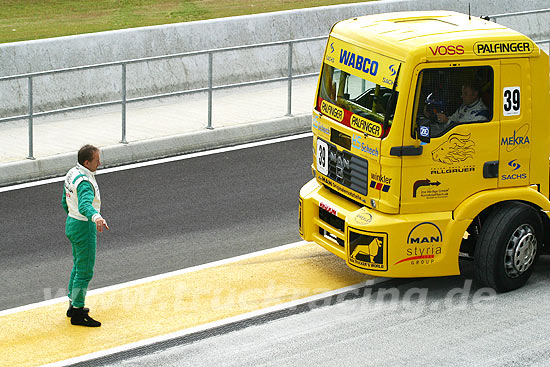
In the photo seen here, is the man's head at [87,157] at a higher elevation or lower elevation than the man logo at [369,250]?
higher

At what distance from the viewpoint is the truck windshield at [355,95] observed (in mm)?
9773

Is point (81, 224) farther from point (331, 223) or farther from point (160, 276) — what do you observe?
point (331, 223)

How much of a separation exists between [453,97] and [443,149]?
49cm

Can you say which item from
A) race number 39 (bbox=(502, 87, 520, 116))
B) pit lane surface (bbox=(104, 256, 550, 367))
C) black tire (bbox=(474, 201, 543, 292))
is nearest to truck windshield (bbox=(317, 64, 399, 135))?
race number 39 (bbox=(502, 87, 520, 116))

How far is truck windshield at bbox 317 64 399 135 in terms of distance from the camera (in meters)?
9.77

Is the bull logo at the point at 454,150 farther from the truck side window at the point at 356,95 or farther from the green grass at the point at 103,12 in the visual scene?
the green grass at the point at 103,12

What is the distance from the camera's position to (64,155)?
14438mm

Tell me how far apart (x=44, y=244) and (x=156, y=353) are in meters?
3.13

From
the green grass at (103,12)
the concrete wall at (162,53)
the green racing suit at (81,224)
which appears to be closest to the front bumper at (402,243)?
the green racing suit at (81,224)

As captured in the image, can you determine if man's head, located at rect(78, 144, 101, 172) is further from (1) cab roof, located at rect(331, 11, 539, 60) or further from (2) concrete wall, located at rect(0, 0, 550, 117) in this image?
(2) concrete wall, located at rect(0, 0, 550, 117)

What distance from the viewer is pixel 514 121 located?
9.84m

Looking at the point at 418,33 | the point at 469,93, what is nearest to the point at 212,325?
the point at 469,93

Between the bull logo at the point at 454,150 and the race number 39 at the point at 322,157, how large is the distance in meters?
1.37

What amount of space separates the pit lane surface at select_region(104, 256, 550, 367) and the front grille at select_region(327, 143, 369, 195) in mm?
1094
